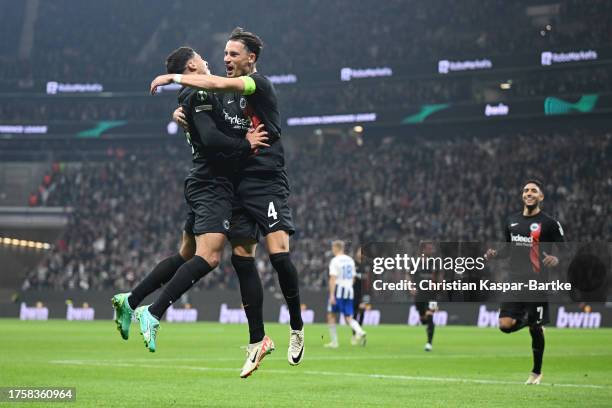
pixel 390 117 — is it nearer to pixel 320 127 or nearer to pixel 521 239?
pixel 320 127

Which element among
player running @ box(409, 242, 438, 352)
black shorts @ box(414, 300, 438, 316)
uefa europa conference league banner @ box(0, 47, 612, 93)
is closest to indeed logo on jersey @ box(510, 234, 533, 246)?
player running @ box(409, 242, 438, 352)

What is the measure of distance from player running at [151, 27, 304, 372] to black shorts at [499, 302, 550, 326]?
5.84 meters

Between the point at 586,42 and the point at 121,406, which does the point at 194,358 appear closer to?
the point at 121,406

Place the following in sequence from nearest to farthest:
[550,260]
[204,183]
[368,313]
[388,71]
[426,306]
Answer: [204,183], [550,260], [426,306], [368,313], [388,71]

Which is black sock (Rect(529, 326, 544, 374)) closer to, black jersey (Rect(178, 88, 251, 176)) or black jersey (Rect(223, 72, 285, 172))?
black jersey (Rect(223, 72, 285, 172))

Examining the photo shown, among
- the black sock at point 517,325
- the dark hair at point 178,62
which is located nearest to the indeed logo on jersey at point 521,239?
the black sock at point 517,325

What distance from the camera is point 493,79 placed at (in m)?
50.2

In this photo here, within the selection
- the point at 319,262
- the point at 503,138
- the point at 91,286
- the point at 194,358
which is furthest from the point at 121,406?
the point at 503,138

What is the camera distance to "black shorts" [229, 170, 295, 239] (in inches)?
379

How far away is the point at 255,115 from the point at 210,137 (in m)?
0.55

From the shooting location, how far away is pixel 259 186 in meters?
9.67

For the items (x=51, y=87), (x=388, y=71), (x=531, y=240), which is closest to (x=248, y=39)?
(x=531, y=240)

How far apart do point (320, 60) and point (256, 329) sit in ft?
152

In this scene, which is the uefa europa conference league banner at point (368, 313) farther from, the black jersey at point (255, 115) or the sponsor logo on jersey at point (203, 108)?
the sponsor logo on jersey at point (203, 108)
